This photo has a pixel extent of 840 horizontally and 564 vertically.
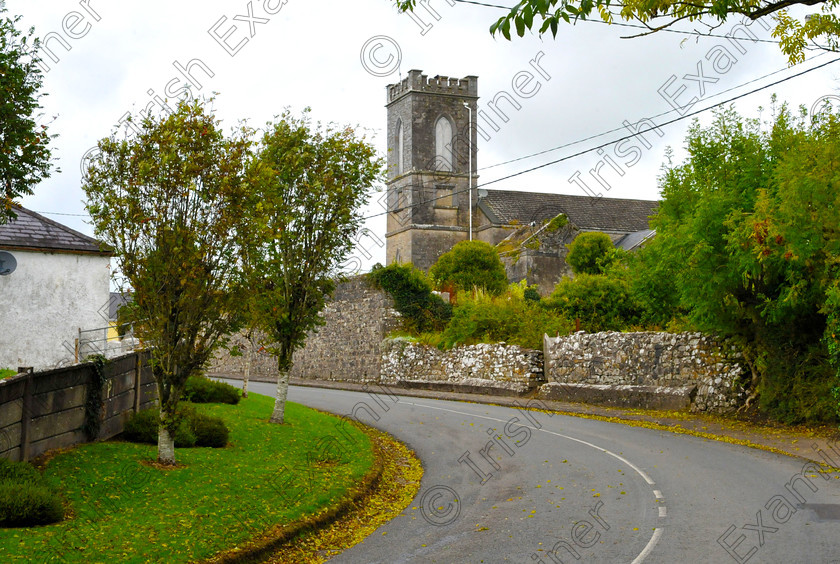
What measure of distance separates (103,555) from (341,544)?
8.76 feet

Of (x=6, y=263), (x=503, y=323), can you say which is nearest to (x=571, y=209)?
→ (x=503, y=323)

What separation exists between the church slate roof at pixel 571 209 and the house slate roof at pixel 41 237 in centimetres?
4849

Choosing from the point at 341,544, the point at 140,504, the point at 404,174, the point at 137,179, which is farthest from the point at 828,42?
the point at 404,174

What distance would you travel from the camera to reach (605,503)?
1077 centimetres

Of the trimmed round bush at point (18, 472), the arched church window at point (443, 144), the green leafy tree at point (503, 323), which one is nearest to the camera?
the trimmed round bush at point (18, 472)

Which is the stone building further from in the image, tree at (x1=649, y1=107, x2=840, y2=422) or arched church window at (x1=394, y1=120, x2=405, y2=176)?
tree at (x1=649, y1=107, x2=840, y2=422)

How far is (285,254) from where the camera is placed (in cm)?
1797

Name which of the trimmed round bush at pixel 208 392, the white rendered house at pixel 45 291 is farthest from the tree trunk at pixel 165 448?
the white rendered house at pixel 45 291

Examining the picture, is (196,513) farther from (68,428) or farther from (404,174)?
(404,174)

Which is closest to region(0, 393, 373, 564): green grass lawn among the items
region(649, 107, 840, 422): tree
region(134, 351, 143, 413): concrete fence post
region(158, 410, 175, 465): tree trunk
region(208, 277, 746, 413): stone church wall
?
region(158, 410, 175, 465): tree trunk

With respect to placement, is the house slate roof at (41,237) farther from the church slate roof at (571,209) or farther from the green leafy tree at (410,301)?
the church slate roof at (571,209)

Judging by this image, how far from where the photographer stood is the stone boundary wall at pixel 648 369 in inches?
832

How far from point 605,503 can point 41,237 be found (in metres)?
18.1

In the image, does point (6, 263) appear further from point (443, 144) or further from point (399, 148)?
point (399, 148)
